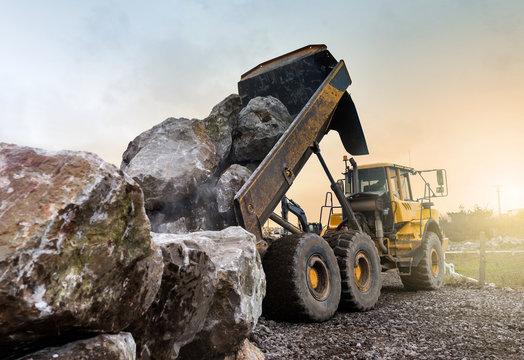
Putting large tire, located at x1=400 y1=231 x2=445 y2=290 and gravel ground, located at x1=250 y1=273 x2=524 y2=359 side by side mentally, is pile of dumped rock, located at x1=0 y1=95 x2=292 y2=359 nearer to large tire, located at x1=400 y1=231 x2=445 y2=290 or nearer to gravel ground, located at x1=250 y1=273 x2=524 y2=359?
gravel ground, located at x1=250 y1=273 x2=524 y2=359

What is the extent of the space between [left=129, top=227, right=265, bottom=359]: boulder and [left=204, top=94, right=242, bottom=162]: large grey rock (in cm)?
273

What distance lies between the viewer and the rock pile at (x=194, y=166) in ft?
17.7

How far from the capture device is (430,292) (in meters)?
9.11

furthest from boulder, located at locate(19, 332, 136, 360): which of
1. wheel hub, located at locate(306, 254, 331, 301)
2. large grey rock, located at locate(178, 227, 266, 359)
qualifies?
wheel hub, located at locate(306, 254, 331, 301)

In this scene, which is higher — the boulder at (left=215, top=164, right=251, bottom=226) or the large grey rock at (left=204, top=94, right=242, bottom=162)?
the large grey rock at (left=204, top=94, right=242, bottom=162)

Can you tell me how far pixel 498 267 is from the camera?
14719 mm

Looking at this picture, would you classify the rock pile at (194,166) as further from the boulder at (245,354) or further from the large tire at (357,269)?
the boulder at (245,354)

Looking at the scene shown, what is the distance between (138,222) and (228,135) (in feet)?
15.3

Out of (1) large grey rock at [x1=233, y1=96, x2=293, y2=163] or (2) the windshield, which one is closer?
(1) large grey rock at [x1=233, y1=96, x2=293, y2=163]

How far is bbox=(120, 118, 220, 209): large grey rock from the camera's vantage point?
17.5ft

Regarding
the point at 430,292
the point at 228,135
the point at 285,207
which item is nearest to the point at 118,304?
the point at 228,135

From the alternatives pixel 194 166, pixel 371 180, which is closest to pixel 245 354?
pixel 194 166

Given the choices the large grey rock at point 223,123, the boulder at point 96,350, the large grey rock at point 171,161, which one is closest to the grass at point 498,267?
the large grey rock at point 223,123

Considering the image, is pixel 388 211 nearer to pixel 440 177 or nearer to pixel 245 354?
pixel 440 177
